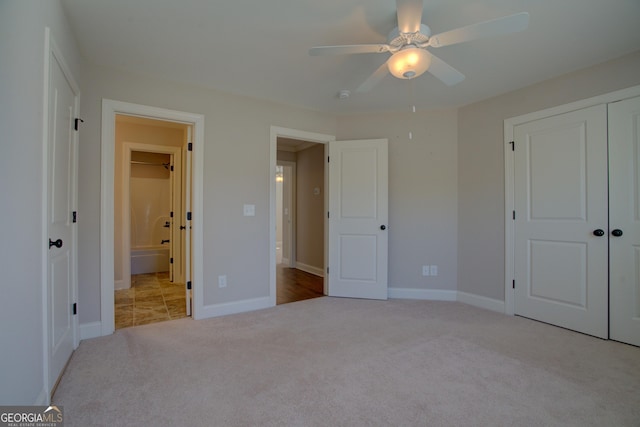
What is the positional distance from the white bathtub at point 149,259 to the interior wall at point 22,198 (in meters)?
4.20

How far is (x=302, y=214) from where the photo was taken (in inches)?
236

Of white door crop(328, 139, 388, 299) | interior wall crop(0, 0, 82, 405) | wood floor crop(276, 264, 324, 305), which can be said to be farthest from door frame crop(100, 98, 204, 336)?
white door crop(328, 139, 388, 299)

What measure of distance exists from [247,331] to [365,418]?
4.97ft

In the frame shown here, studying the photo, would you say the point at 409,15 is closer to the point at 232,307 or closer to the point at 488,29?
the point at 488,29

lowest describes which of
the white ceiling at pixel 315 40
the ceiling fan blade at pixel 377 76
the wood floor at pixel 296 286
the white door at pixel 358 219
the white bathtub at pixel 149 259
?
the wood floor at pixel 296 286

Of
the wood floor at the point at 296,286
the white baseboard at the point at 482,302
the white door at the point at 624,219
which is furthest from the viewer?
the wood floor at the point at 296,286

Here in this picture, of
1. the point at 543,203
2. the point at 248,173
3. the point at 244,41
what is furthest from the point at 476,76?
the point at 248,173

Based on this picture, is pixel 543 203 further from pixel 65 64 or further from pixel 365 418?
pixel 65 64

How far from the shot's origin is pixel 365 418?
159 cm

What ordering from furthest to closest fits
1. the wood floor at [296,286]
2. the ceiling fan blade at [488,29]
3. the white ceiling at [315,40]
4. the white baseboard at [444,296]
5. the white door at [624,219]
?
1. the wood floor at [296,286]
2. the white baseboard at [444,296]
3. the white door at [624,219]
4. the white ceiling at [315,40]
5. the ceiling fan blade at [488,29]

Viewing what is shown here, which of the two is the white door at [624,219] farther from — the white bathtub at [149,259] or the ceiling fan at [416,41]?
the white bathtub at [149,259]

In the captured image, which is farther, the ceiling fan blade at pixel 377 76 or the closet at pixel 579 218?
the closet at pixel 579 218

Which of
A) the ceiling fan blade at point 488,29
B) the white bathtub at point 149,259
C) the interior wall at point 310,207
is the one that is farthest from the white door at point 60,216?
the interior wall at point 310,207

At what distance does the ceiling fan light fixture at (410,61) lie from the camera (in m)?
1.85
